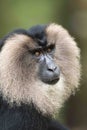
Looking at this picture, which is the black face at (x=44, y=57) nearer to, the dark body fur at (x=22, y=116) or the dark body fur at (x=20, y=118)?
the dark body fur at (x=22, y=116)

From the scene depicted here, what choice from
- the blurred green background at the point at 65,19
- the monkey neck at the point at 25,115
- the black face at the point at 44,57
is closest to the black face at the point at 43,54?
the black face at the point at 44,57

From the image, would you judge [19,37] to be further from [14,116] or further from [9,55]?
[14,116]

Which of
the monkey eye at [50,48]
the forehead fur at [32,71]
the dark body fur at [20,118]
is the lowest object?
the dark body fur at [20,118]

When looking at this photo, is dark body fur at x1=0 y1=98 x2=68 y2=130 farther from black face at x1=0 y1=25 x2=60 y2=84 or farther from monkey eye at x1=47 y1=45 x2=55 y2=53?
monkey eye at x1=47 y1=45 x2=55 y2=53

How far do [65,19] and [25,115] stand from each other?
4770 mm

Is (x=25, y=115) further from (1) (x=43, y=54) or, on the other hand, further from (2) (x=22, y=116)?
(1) (x=43, y=54)

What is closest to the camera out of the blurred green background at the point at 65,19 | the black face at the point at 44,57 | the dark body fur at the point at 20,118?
the dark body fur at the point at 20,118

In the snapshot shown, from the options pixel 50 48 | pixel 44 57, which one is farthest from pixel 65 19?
pixel 44 57

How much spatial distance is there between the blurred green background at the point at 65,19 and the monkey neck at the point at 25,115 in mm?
4079

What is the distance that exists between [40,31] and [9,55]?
15.3 inches

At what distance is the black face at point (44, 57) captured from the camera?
18.1ft

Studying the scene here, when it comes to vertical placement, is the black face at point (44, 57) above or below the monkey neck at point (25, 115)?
above

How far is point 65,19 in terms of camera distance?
Result: 32.9 feet

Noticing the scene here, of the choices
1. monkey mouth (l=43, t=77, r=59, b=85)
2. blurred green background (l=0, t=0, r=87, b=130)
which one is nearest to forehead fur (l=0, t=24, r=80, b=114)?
monkey mouth (l=43, t=77, r=59, b=85)
